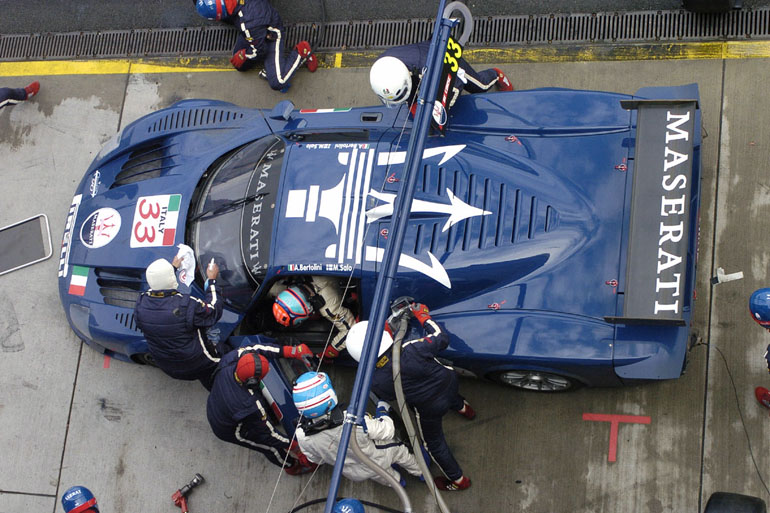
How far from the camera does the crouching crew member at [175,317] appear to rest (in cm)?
559

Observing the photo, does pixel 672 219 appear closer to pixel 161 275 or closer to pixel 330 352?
pixel 330 352

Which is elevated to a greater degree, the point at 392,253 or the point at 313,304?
the point at 392,253

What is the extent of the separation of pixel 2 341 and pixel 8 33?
10.5 ft

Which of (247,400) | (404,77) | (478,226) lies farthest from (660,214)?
(247,400)

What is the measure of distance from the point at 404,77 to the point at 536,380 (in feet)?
7.29

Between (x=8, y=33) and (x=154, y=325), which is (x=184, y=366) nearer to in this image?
(x=154, y=325)

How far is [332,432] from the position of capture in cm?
530

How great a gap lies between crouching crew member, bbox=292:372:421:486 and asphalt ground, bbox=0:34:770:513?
0.58 meters

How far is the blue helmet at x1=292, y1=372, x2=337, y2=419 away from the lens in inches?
201

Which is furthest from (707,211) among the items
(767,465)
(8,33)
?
(8,33)

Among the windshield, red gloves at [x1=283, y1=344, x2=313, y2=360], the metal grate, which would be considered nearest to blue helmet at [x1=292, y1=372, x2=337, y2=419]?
red gloves at [x1=283, y1=344, x2=313, y2=360]

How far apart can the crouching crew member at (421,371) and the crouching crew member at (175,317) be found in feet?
3.62

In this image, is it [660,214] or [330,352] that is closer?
[660,214]

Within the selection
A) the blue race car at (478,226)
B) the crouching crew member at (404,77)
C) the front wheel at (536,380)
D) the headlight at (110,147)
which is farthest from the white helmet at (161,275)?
the front wheel at (536,380)
